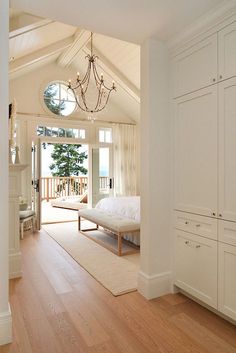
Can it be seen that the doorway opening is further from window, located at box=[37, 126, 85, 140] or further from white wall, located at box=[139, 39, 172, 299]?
white wall, located at box=[139, 39, 172, 299]

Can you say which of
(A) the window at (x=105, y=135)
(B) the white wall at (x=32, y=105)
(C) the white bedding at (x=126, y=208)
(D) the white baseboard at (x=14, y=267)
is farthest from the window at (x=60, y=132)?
(D) the white baseboard at (x=14, y=267)

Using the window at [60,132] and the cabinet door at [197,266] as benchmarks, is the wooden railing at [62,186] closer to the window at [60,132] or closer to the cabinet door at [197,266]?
the window at [60,132]

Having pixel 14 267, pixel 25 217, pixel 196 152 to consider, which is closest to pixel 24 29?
pixel 196 152

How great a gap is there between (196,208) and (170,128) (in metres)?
0.86

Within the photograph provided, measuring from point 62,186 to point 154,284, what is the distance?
756 cm

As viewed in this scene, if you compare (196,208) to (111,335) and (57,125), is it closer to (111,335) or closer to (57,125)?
(111,335)

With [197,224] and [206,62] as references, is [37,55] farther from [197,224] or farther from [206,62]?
[197,224]

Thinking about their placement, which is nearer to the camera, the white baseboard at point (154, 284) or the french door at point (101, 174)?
the white baseboard at point (154, 284)

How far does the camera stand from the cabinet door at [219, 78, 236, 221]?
1.90 meters

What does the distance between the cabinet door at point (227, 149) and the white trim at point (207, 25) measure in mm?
488

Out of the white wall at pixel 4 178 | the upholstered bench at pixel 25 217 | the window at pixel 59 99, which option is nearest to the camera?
the white wall at pixel 4 178

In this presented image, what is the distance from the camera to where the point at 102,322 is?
79.8 inches

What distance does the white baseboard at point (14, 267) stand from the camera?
2916mm

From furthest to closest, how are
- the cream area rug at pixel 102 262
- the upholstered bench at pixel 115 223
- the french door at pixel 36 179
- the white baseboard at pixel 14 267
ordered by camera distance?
the french door at pixel 36 179 < the upholstered bench at pixel 115 223 < the white baseboard at pixel 14 267 < the cream area rug at pixel 102 262
